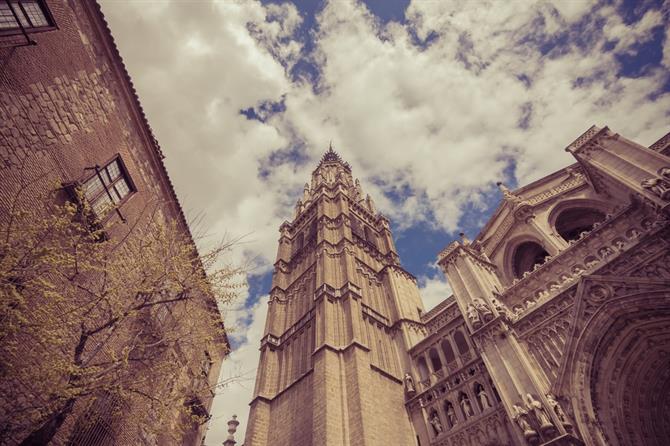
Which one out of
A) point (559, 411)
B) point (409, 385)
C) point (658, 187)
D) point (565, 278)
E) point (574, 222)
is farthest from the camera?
point (409, 385)

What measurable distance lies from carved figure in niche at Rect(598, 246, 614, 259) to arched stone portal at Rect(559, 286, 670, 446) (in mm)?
1711

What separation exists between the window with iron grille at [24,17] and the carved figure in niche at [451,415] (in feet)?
61.8

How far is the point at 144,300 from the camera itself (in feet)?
24.0

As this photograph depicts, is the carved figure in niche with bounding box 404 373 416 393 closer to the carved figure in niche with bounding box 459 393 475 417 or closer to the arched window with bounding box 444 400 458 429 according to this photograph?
the arched window with bounding box 444 400 458 429

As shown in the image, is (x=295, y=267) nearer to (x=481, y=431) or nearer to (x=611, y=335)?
(x=481, y=431)

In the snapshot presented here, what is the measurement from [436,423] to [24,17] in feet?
64.4

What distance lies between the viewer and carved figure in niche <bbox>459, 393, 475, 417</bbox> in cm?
1416

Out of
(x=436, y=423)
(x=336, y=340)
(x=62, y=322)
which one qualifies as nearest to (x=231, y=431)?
(x=336, y=340)

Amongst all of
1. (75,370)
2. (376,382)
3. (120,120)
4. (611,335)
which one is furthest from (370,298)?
(75,370)

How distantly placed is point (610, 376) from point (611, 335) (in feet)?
4.00

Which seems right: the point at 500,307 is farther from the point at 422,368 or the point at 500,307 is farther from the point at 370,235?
the point at 370,235

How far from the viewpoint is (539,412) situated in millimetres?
10281

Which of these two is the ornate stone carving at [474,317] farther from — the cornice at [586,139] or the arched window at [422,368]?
the cornice at [586,139]

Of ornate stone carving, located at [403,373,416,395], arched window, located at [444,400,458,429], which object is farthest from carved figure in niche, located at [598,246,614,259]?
ornate stone carving, located at [403,373,416,395]
